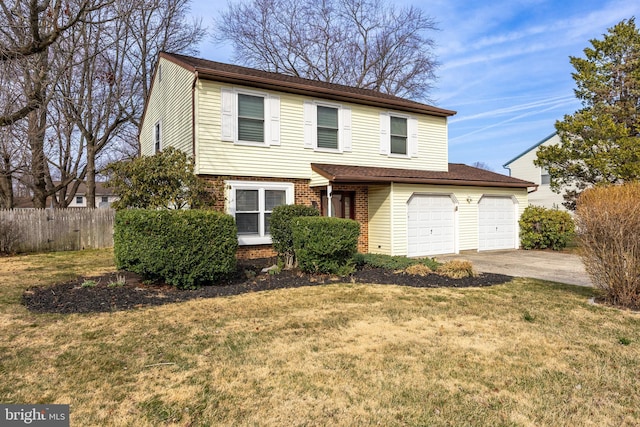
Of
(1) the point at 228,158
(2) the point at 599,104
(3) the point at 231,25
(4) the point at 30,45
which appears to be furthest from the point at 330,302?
(3) the point at 231,25

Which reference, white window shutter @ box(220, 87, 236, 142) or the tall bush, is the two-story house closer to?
white window shutter @ box(220, 87, 236, 142)

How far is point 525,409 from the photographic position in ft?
10.6

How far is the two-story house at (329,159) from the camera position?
11609 mm

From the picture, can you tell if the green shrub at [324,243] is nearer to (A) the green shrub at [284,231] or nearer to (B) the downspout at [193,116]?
(A) the green shrub at [284,231]

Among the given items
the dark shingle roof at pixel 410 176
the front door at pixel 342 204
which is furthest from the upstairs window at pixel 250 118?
the front door at pixel 342 204

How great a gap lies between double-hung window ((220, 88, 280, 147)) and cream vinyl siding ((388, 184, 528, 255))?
437cm

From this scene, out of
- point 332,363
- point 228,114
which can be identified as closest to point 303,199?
point 228,114

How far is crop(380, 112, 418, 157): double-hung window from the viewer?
1443cm

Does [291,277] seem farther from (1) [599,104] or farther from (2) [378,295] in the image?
(1) [599,104]

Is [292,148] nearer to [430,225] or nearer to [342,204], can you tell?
[342,204]

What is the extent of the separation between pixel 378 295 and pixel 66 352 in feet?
16.2

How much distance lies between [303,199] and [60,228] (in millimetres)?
10230

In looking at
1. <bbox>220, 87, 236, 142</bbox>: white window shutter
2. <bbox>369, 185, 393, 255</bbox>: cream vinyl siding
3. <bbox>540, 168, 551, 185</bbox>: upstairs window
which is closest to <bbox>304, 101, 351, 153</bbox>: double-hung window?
<bbox>369, 185, 393, 255</bbox>: cream vinyl siding

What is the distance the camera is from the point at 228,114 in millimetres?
11594
